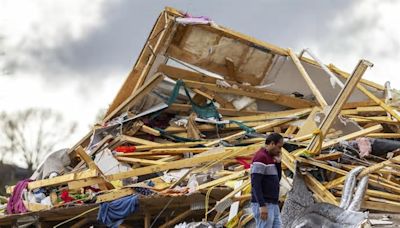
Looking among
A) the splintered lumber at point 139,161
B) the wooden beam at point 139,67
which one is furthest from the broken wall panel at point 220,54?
the splintered lumber at point 139,161

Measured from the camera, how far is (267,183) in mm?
Answer: 7805

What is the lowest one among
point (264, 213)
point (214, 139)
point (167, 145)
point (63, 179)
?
point (63, 179)

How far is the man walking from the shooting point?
7680 millimetres

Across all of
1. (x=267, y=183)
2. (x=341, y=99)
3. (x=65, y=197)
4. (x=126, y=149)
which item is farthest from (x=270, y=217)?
(x=126, y=149)

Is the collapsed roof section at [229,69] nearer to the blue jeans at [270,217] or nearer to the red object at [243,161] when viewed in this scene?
the red object at [243,161]

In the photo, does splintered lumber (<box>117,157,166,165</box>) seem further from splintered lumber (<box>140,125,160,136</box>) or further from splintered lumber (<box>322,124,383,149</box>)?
splintered lumber (<box>322,124,383,149</box>)

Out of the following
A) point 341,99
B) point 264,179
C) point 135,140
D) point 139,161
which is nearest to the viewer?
point 264,179

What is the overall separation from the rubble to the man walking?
980 millimetres

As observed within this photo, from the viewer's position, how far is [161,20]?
14391 millimetres

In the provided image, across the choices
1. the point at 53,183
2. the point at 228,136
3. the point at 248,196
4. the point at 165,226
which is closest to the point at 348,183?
the point at 248,196

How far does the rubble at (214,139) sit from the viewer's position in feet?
32.1

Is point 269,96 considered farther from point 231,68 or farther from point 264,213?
point 264,213

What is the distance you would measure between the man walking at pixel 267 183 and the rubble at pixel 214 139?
0.98m

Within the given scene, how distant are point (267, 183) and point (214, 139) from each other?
5.37m
